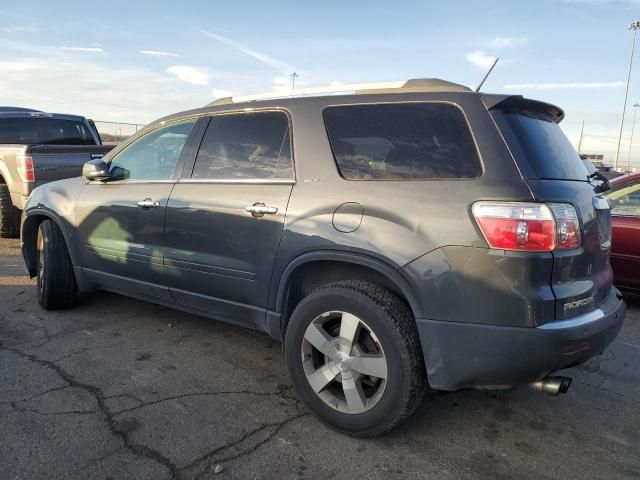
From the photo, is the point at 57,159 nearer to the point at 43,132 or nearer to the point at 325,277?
the point at 43,132

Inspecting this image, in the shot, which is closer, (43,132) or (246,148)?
(246,148)

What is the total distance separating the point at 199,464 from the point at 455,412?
1.50m

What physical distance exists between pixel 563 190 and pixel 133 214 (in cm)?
293

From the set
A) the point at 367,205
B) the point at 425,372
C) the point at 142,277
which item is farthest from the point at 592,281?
the point at 142,277

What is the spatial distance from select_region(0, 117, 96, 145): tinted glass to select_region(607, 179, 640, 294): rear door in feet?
26.0

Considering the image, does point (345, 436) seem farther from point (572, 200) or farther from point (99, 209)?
point (99, 209)

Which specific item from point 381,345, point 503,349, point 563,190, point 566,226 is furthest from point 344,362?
point 563,190

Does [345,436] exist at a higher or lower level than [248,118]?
lower

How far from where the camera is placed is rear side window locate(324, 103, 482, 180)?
8.24ft

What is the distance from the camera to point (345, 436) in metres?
2.73

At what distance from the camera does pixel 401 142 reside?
2686 mm

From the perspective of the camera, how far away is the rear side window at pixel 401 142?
2.51 m

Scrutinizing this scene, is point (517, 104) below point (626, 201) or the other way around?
the other way around

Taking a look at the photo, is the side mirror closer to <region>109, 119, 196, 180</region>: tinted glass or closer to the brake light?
<region>109, 119, 196, 180</region>: tinted glass
